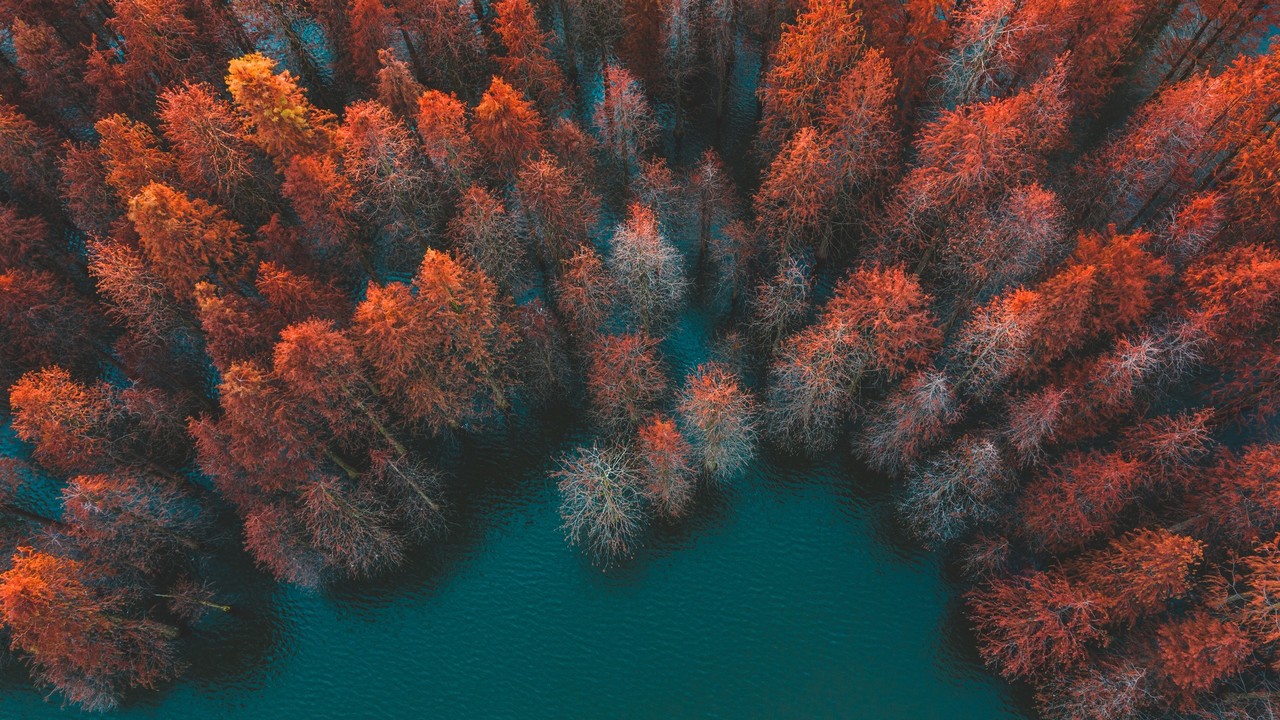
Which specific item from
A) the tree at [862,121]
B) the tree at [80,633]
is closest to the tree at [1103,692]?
the tree at [862,121]

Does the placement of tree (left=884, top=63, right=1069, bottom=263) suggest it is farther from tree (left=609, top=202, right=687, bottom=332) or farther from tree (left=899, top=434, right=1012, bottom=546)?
tree (left=609, top=202, right=687, bottom=332)

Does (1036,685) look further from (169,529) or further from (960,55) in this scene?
(169,529)

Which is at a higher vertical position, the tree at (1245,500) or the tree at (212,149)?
the tree at (212,149)

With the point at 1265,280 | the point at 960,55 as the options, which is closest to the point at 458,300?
the point at 960,55

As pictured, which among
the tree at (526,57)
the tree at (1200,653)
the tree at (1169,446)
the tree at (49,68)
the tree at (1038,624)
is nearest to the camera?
the tree at (1200,653)

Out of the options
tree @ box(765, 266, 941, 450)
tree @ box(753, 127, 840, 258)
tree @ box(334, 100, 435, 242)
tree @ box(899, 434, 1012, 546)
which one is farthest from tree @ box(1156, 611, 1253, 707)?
tree @ box(334, 100, 435, 242)

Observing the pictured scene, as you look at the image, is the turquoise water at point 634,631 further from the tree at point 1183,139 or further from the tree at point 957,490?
the tree at point 1183,139
